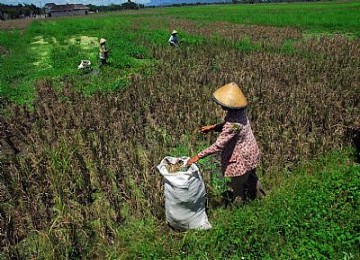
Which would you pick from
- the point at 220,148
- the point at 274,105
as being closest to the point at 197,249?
the point at 220,148

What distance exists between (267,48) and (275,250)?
36.8ft

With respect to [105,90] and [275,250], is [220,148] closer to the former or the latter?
[275,250]

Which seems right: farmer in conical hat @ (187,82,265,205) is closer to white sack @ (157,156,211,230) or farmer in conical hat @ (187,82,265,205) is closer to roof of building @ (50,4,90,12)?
white sack @ (157,156,211,230)

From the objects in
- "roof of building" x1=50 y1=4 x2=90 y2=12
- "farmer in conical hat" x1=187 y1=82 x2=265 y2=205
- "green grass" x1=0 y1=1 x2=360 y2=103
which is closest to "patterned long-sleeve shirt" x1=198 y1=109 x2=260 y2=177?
"farmer in conical hat" x1=187 y1=82 x2=265 y2=205

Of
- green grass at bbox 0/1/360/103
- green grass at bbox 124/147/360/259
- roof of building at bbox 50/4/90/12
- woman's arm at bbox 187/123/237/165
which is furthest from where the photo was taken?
roof of building at bbox 50/4/90/12

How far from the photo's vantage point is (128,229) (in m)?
4.00

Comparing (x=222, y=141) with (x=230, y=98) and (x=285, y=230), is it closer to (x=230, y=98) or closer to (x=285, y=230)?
(x=230, y=98)

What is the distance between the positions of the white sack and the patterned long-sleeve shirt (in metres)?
0.32

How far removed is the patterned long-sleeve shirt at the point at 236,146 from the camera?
380 centimetres

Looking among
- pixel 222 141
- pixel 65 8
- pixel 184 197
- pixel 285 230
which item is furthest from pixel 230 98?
pixel 65 8

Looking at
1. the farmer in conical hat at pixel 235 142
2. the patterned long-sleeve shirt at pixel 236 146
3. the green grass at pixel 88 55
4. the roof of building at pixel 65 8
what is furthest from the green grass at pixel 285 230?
the roof of building at pixel 65 8

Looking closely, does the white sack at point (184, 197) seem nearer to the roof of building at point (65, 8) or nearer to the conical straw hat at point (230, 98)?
the conical straw hat at point (230, 98)

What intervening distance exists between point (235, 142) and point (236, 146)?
0.15ft

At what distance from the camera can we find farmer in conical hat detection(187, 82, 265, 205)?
3797 millimetres
